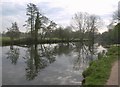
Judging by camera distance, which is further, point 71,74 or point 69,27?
point 69,27

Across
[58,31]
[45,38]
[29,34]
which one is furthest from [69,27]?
[29,34]

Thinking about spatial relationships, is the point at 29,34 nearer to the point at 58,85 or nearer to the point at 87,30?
the point at 87,30

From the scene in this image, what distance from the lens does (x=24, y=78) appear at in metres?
17.4

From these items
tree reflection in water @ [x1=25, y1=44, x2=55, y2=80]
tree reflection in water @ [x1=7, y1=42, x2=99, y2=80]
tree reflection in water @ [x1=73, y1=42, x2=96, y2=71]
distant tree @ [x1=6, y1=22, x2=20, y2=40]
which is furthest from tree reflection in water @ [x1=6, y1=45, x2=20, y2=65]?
distant tree @ [x1=6, y1=22, x2=20, y2=40]

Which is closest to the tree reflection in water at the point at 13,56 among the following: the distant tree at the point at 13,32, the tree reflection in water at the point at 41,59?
the tree reflection in water at the point at 41,59

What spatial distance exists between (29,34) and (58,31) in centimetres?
2405

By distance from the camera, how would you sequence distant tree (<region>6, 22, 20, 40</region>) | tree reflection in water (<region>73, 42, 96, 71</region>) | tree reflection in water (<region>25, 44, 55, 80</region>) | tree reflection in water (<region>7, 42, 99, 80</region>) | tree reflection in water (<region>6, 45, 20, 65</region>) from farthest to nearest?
distant tree (<region>6, 22, 20, 40</region>), tree reflection in water (<region>6, 45, 20, 65</region>), tree reflection in water (<region>73, 42, 96, 71</region>), tree reflection in water (<region>7, 42, 99, 80</region>), tree reflection in water (<region>25, 44, 55, 80</region>)

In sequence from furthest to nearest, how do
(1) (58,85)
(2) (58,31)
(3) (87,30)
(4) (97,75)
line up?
1. (3) (87,30)
2. (2) (58,31)
3. (1) (58,85)
4. (4) (97,75)

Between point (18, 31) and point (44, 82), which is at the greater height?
point (18, 31)

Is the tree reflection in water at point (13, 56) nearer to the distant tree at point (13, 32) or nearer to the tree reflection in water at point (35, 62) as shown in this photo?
the tree reflection in water at point (35, 62)

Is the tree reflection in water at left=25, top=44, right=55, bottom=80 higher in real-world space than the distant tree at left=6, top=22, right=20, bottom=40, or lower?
lower

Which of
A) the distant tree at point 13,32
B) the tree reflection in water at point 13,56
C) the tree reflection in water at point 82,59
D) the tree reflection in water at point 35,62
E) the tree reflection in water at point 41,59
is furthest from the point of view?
the distant tree at point 13,32

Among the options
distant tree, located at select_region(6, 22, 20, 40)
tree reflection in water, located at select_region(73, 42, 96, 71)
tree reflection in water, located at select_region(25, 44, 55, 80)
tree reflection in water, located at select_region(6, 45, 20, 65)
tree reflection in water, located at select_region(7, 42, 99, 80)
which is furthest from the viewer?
distant tree, located at select_region(6, 22, 20, 40)

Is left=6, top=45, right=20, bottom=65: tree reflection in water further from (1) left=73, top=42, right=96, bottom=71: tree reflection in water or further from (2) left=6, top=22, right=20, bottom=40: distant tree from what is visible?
(2) left=6, top=22, right=20, bottom=40: distant tree
